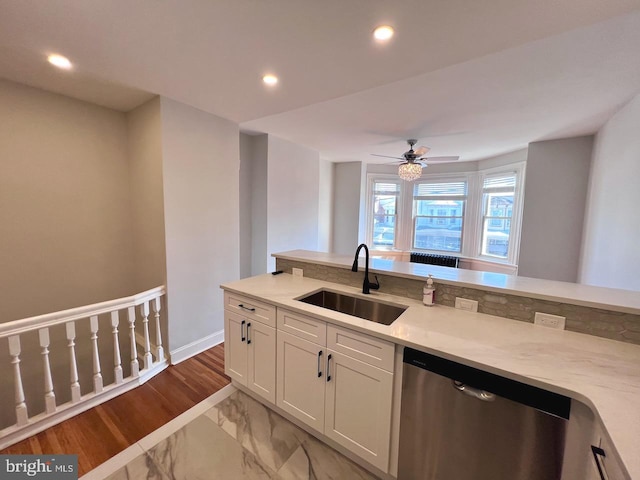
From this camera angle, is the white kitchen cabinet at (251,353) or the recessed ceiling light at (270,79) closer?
the white kitchen cabinet at (251,353)

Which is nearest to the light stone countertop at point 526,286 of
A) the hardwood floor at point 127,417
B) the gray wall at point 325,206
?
the hardwood floor at point 127,417

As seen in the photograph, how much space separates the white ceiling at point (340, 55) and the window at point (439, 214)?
110 inches

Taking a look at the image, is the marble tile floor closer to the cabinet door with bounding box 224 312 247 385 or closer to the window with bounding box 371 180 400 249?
the cabinet door with bounding box 224 312 247 385

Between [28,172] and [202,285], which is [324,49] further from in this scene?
[28,172]

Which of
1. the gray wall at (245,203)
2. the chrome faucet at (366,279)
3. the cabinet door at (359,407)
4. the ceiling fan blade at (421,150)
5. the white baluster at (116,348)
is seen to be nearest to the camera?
the cabinet door at (359,407)

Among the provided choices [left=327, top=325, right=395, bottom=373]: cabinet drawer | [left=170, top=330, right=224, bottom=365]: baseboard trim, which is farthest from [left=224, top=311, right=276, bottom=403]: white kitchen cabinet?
[left=170, top=330, right=224, bottom=365]: baseboard trim

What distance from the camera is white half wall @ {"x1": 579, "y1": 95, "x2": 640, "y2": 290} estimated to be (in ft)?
7.68

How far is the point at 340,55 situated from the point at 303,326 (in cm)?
178

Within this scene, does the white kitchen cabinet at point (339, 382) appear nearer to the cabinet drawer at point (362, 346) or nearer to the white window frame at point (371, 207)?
the cabinet drawer at point (362, 346)

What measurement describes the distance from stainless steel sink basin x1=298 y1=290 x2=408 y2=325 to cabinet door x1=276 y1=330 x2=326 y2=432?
1.12ft

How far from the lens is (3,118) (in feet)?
7.11

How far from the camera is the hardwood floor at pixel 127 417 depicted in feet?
5.55

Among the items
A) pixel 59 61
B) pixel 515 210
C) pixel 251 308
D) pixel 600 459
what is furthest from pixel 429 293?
pixel 515 210

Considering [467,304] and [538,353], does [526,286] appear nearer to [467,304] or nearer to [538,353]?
[467,304]
